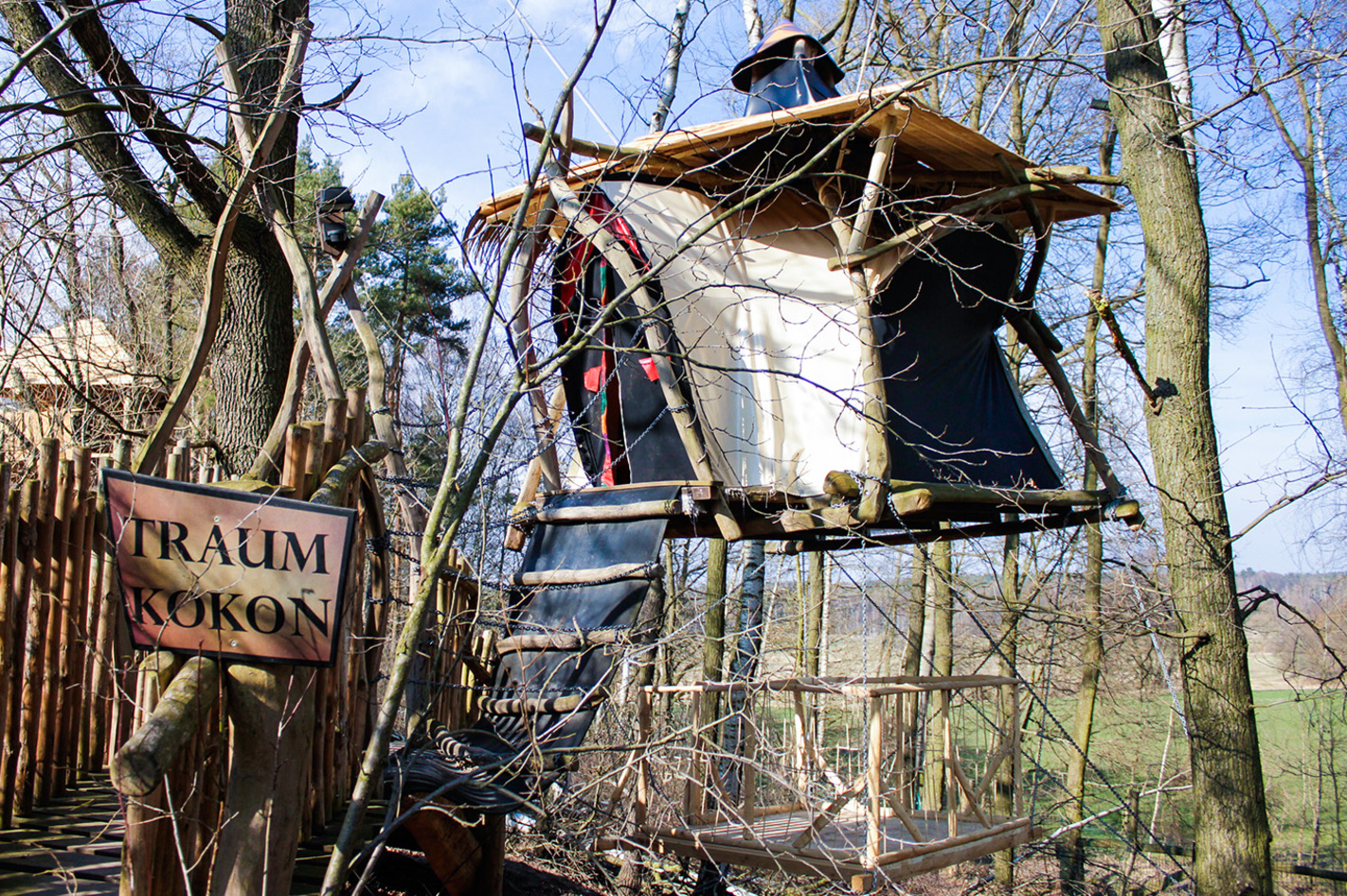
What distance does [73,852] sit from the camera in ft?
11.2

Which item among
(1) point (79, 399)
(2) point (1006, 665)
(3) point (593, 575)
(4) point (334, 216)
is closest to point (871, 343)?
(3) point (593, 575)

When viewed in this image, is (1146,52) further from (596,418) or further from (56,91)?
(56,91)

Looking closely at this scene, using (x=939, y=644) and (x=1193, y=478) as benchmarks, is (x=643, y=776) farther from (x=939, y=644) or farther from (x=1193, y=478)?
(x=939, y=644)

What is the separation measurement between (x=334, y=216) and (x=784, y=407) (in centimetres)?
289

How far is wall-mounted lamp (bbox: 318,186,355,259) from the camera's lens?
561cm

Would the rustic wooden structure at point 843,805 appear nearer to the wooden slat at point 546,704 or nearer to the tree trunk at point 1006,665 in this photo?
the wooden slat at point 546,704

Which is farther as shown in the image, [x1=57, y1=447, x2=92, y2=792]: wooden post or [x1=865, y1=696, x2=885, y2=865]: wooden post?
[x1=865, y1=696, x2=885, y2=865]: wooden post

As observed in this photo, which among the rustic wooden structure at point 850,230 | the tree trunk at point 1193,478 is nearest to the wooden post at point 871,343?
the rustic wooden structure at point 850,230

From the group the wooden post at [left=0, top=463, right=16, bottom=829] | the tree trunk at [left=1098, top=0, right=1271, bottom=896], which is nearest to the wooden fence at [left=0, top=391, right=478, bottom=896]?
the wooden post at [left=0, top=463, right=16, bottom=829]

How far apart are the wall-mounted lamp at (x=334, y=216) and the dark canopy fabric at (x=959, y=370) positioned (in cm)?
321

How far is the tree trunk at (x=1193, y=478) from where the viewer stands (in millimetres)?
6066

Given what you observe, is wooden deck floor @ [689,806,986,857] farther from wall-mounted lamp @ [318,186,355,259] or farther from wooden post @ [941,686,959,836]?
wall-mounted lamp @ [318,186,355,259]

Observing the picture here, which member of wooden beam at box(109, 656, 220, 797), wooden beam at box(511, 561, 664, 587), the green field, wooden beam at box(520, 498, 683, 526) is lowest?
the green field

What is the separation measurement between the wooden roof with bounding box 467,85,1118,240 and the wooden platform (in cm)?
352
